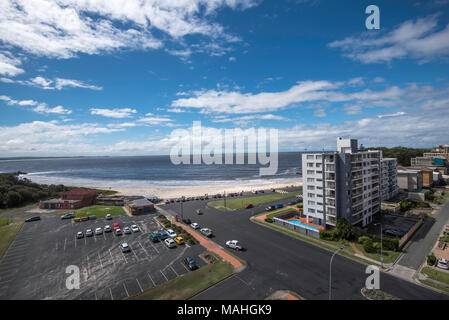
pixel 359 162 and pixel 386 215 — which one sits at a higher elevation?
pixel 359 162

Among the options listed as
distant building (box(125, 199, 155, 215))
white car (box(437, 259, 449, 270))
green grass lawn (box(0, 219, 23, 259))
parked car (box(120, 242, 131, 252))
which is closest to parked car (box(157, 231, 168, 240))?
parked car (box(120, 242, 131, 252))

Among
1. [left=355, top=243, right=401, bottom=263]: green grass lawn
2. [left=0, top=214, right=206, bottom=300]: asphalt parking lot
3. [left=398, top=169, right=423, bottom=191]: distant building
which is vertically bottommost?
[left=0, top=214, right=206, bottom=300]: asphalt parking lot

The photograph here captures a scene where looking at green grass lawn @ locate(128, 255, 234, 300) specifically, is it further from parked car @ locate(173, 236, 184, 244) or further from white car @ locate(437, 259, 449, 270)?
white car @ locate(437, 259, 449, 270)

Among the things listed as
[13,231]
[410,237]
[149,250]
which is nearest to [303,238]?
[410,237]


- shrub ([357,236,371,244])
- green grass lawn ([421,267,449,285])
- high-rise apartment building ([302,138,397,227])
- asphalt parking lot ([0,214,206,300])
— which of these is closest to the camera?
asphalt parking lot ([0,214,206,300])

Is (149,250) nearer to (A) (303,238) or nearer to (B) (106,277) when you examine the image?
(B) (106,277)

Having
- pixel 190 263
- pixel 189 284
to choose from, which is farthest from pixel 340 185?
pixel 189 284
